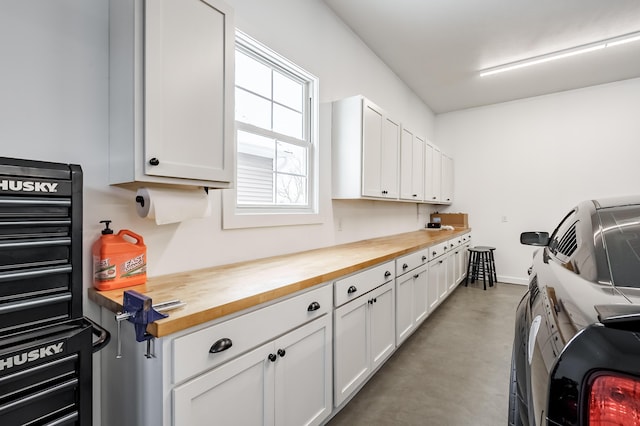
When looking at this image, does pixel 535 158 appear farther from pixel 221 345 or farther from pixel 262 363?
pixel 221 345

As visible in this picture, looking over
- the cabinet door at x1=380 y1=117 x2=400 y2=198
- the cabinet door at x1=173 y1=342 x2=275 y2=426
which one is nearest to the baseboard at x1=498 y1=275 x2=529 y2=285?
the cabinet door at x1=380 y1=117 x2=400 y2=198

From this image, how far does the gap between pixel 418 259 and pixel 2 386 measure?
2.86m

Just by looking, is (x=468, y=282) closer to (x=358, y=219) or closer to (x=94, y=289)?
(x=358, y=219)

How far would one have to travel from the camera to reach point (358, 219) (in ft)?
11.3

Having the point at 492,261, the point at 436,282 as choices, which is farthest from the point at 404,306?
the point at 492,261

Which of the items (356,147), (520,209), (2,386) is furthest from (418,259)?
(520,209)

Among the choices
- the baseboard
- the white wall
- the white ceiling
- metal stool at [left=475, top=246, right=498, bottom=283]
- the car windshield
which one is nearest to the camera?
the car windshield

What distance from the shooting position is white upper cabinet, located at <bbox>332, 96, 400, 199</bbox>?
2834 mm

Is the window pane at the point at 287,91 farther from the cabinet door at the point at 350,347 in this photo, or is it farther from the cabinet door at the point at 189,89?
the cabinet door at the point at 350,347

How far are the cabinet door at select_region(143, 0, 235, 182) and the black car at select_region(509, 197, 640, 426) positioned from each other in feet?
4.68

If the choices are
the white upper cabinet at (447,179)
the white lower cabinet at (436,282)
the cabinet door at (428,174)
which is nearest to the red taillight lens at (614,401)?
the white lower cabinet at (436,282)

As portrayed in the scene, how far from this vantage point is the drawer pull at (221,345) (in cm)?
112

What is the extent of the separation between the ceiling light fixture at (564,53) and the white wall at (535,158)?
1.53 metres

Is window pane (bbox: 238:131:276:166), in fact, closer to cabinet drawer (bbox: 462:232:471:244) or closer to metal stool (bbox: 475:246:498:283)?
cabinet drawer (bbox: 462:232:471:244)
